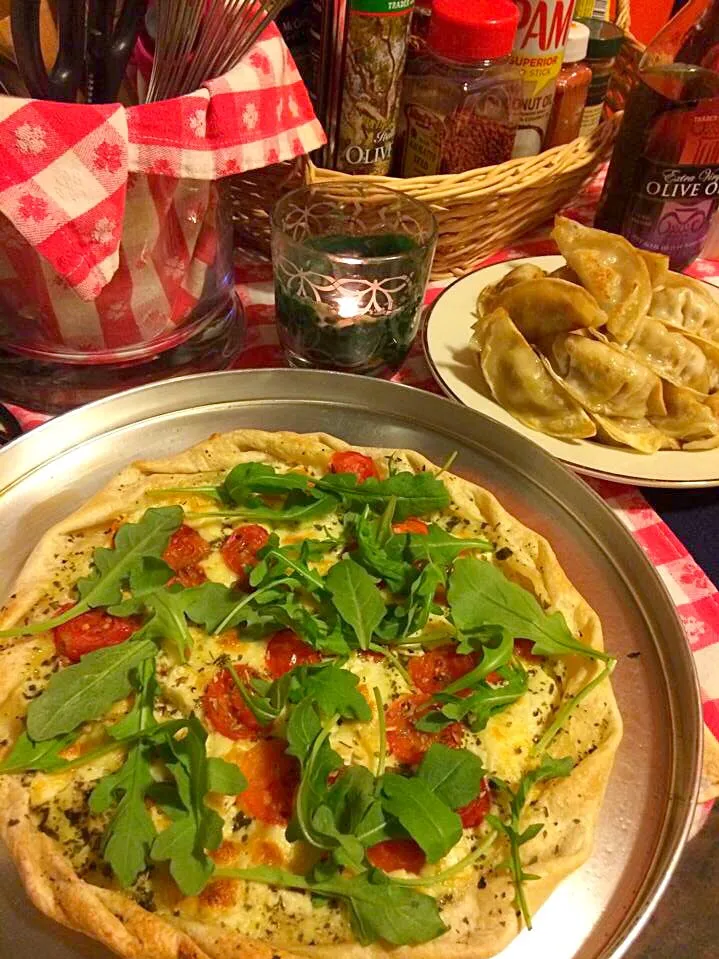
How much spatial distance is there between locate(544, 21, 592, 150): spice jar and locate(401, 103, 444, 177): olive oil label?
0.42 meters

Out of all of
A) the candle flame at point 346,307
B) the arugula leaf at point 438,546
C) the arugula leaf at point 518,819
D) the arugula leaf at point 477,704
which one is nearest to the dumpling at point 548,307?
the candle flame at point 346,307

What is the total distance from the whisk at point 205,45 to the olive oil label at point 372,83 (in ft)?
0.96

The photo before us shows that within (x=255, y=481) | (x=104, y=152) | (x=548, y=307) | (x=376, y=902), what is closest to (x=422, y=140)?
(x=548, y=307)

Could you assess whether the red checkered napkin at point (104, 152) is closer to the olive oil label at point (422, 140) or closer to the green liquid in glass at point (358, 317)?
the green liquid in glass at point (358, 317)

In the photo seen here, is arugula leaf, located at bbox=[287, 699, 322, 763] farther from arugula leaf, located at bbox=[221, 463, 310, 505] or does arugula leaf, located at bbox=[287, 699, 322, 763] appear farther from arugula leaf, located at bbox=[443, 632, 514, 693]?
arugula leaf, located at bbox=[221, 463, 310, 505]

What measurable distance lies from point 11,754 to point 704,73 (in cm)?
206

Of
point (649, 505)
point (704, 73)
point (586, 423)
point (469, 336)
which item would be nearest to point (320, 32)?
point (469, 336)

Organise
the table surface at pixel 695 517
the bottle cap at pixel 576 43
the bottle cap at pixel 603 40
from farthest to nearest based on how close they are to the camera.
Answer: the bottle cap at pixel 603 40, the bottle cap at pixel 576 43, the table surface at pixel 695 517

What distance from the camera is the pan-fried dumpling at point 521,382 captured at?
63.9 inches

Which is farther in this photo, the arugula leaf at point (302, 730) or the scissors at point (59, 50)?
the scissors at point (59, 50)

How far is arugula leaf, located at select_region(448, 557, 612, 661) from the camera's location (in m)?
1.21

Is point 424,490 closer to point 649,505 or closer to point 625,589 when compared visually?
point 625,589

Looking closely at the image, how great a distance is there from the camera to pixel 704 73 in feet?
6.15

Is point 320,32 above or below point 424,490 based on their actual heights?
above
